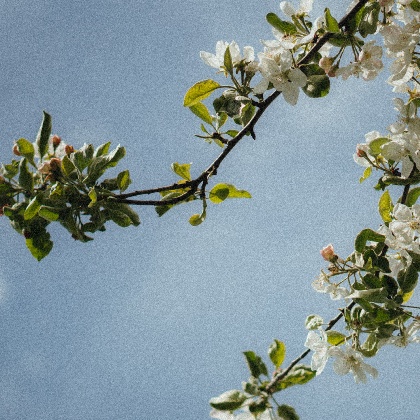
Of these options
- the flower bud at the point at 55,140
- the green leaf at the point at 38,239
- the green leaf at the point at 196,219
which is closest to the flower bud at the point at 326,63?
the green leaf at the point at 196,219

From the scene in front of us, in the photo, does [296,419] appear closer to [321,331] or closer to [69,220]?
[321,331]

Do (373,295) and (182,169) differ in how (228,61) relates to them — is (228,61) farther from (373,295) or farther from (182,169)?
(373,295)

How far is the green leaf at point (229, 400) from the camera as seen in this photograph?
1.84 m

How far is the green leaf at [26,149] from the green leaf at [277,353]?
4.05ft

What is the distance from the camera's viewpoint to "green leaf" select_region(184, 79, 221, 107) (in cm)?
236

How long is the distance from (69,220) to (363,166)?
54.7 inches

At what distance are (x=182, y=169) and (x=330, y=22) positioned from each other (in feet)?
2.83

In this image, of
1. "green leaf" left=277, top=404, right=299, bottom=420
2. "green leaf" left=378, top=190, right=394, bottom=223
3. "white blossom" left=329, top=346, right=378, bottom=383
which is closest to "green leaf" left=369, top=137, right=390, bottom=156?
"green leaf" left=378, top=190, right=394, bottom=223

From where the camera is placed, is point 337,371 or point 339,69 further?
point 339,69

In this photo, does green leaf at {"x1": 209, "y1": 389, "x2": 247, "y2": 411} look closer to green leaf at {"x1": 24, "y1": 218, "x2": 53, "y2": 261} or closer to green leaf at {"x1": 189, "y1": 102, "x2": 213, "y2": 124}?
green leaf at {"x1": 24, "y1": 218, "x2": 53, "y2": 261}

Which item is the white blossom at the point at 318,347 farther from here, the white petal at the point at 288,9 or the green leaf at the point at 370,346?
the white petal at the point at 288,9

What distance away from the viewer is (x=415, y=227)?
82.6 inches

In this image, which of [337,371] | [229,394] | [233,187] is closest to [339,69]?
[233,187]

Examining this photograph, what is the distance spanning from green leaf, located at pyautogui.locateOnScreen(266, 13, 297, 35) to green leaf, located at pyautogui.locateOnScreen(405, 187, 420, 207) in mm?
836
